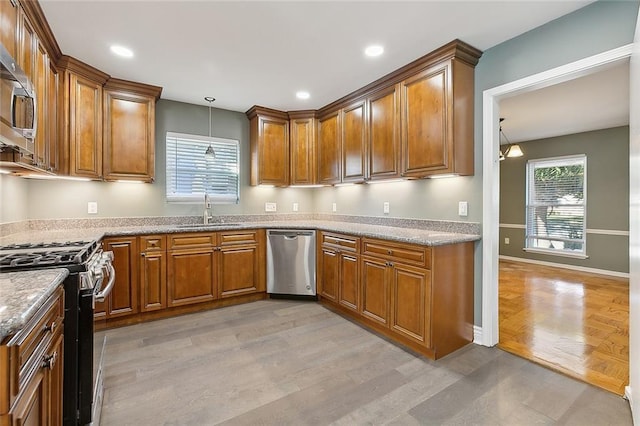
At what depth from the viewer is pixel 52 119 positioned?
2545 millimetres

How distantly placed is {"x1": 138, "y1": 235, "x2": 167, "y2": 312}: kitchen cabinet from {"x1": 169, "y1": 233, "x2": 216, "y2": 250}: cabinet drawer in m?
0.09

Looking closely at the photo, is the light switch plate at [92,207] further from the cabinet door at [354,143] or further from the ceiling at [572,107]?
the ceiling at [572,107]

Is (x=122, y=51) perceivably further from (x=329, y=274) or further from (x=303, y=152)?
(x=329, y=274)

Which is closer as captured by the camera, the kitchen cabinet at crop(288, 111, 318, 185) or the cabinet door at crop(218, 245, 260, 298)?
the cabinet door at crop(218, 245, 260, 298)

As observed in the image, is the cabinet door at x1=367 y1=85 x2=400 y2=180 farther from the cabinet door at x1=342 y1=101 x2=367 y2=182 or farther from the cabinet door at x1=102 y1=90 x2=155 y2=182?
the cabinet door at x1=102 y1=90 x2=155 y2=182

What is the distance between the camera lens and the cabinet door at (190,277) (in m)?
3.25

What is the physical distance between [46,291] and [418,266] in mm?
2226

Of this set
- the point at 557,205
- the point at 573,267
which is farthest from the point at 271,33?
the point at 573,267

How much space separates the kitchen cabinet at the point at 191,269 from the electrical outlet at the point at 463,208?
8.56ft

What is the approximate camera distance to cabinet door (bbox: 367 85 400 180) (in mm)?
3062

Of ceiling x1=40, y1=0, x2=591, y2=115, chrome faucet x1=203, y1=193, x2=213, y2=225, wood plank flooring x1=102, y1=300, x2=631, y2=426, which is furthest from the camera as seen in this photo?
chrome faucet x1=203, y1=193, x2=213, y2=225

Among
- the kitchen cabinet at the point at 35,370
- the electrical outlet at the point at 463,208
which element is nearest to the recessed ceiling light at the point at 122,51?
the kitchen cabinet at the point at 35,370

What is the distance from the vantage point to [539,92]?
3.58 meters

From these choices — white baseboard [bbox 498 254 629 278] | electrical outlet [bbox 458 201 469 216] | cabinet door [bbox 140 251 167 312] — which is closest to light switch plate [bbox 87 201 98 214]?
cabinet door [bbox 140 251 167 312]
